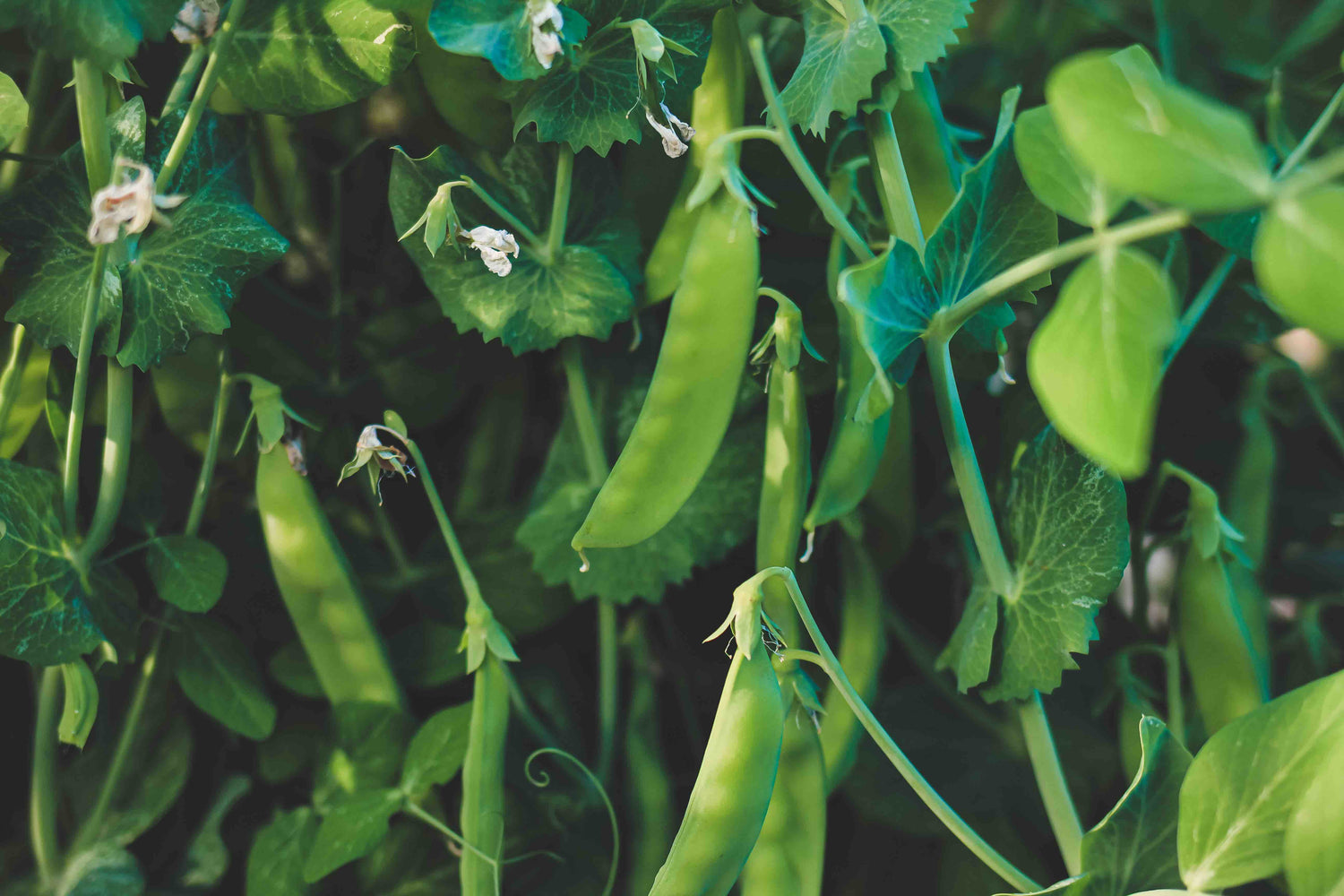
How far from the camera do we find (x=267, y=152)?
594 mm

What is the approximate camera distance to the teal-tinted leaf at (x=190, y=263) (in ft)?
1.48

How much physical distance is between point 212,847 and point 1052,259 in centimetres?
56

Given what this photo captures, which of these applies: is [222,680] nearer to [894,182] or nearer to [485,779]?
→ [485,779]

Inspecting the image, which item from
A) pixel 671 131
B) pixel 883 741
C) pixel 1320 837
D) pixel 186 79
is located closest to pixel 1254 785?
pixel 1320 837

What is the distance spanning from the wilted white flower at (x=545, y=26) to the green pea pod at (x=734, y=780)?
0.90ft

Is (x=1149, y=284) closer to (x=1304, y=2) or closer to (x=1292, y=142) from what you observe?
(x=1292, y=142)

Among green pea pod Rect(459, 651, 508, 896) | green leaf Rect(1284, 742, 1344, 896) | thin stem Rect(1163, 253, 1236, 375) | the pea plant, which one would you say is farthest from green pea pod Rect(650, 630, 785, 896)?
thin stem Rect(1163, 253, 1236, 375)

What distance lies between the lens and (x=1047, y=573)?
0.46 meters

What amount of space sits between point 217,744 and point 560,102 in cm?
46

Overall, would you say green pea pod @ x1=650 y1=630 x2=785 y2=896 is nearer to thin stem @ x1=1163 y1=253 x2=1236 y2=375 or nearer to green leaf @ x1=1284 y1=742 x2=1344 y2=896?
green leaf @ x1=1284 y1=742 x2=1344 y2=896

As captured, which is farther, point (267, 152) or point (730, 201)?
point (267, 152)

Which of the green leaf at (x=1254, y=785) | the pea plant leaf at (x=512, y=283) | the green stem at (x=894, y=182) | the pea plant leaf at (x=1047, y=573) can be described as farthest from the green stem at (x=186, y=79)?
the green leaf at (x=1254, y=785)

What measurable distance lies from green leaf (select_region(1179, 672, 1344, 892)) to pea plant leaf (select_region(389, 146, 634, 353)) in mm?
350

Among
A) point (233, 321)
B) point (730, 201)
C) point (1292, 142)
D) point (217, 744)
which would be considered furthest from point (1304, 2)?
point (217, 744)
